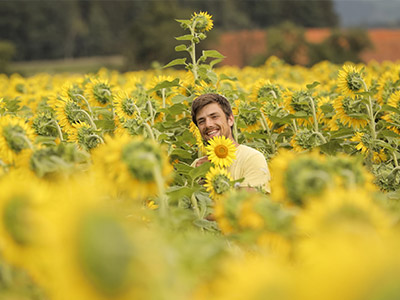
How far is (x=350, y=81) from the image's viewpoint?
2758 mm

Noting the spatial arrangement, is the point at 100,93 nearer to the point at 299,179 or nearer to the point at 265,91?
the point at 265,91

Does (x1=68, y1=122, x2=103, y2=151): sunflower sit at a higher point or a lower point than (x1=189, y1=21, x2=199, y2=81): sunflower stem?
lower

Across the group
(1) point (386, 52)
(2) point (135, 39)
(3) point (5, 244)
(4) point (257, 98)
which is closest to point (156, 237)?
(3) point (5, 244)

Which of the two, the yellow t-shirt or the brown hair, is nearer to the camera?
the yellow t-shirt

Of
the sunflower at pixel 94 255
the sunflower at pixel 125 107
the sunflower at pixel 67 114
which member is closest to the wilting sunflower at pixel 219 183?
the sunflower at pixel 94 255

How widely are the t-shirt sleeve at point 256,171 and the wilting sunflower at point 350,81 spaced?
732mm

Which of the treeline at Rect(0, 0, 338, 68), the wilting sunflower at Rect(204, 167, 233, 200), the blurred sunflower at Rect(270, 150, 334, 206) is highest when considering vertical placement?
the treeline at Rect(0, 0, 338, 68)

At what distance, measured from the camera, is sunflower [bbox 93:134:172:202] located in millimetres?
1141

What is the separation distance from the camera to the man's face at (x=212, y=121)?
8.78 feet

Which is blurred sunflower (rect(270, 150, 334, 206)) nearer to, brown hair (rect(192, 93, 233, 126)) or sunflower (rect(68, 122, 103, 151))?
sunflower (rect(68, 122, 103, 151))

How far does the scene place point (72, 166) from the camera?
124 centimetres

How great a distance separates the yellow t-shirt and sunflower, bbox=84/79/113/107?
3.25 feet

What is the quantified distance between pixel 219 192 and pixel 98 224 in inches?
37.2

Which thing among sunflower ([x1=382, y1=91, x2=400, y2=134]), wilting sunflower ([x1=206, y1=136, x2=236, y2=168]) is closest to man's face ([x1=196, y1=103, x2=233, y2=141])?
wilting sunflower ([x1=206, y1=136, x2=236, y2=168])
